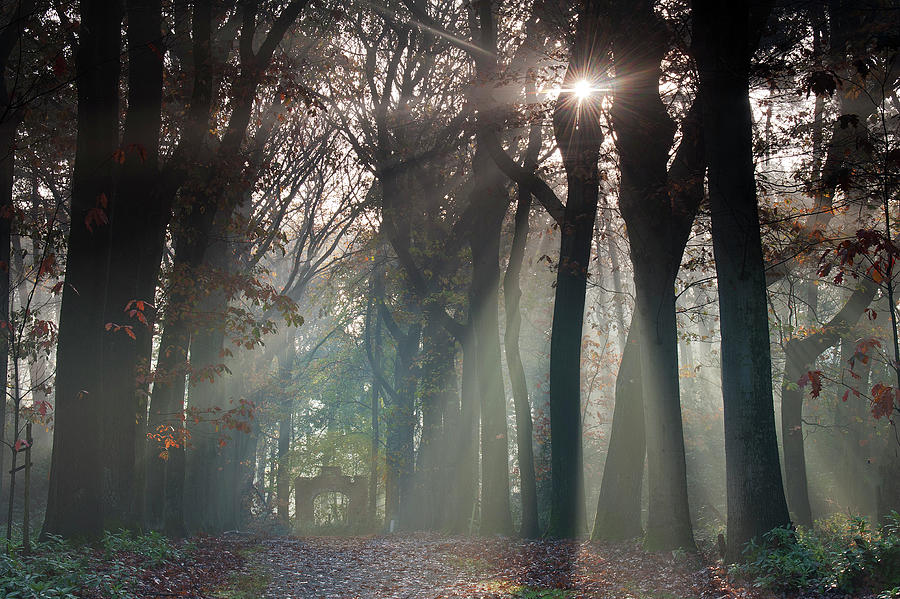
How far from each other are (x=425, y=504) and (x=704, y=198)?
14.9m

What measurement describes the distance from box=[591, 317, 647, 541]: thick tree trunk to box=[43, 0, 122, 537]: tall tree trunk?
7.93 m

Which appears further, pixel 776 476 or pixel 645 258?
pixel 645 258

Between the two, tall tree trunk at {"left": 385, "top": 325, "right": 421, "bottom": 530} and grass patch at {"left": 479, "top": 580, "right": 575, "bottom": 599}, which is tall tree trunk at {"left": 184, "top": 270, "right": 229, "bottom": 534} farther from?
grass patch at {"left": 479, "top": 580, "right": 575, "bottom": 599}

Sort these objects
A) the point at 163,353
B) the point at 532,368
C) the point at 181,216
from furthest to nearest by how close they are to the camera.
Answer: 1. the point at 532,368
2. the point at 163,353
3. the point at 181,216

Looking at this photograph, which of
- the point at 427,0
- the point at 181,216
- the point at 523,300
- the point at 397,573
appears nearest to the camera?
the point at 397,573

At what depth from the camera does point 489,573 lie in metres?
10.7

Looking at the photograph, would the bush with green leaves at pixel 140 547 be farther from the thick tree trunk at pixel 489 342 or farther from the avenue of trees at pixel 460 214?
the thick tree trunk at pixel 489 342

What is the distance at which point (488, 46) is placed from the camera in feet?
47.5

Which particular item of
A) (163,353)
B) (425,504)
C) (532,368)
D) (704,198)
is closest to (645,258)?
(704,198)

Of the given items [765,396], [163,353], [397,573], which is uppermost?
[163,353]

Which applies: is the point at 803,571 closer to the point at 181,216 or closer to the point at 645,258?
the point at 645,258

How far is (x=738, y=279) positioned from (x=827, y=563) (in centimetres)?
309

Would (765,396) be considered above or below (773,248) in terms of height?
below

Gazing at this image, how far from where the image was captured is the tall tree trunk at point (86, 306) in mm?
9180
